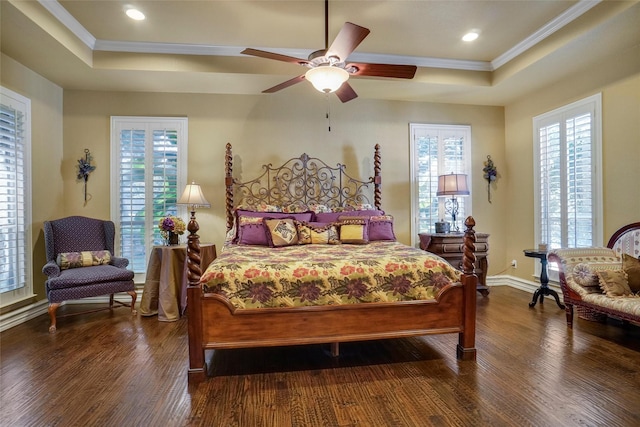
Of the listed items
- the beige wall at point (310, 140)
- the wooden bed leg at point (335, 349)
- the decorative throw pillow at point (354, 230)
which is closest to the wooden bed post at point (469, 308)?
the wooden bed leg at point (335, 349)

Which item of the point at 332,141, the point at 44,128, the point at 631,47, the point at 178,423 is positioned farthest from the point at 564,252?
the point at 44,128

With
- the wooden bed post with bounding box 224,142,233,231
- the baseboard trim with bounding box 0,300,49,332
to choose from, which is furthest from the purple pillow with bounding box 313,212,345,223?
the baseboard trim with bounding box 0,300,49,332

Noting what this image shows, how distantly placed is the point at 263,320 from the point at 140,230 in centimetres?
286

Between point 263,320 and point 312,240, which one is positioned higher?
point 312,240

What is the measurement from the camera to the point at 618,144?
342 cm

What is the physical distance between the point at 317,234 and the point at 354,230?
410mm

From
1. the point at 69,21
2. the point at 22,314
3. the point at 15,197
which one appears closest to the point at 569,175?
the point at 69,21

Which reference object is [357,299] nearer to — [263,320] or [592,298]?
[263,320]

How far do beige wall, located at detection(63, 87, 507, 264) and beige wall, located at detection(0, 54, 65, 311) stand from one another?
0.13m

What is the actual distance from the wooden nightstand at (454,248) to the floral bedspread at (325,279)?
1742 millimetres

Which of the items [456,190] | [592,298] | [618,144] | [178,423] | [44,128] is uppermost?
[44,128]

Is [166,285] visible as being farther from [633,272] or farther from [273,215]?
[633,272]

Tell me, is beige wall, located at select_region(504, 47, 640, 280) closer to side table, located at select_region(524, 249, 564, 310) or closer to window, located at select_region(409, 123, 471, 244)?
side table, located at select_region(524, 249, 564, 310)

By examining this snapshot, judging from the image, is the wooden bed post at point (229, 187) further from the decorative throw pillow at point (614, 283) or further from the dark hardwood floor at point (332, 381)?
the decorative throw pillow at point (614, 283)
